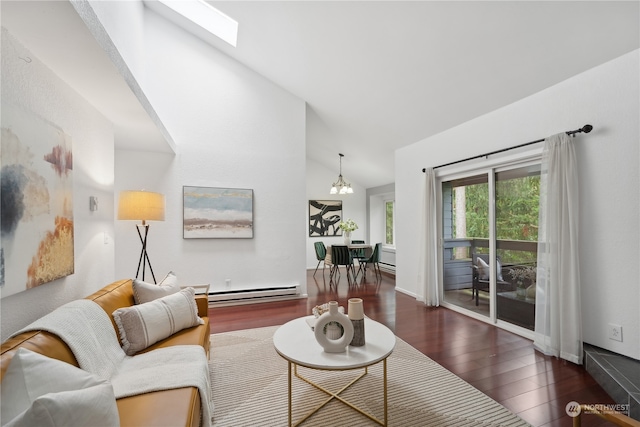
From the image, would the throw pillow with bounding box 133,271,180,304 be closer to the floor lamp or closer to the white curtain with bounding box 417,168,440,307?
the floor lamp

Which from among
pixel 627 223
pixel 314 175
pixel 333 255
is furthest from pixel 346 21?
pixel 314 175

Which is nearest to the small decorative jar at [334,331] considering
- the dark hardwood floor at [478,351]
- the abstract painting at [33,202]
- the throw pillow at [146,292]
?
the dark hardwood floor at [478,351]

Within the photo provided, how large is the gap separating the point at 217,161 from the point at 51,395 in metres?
3.98

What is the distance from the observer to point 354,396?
6.77ft

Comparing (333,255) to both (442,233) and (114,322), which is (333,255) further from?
(114,322)

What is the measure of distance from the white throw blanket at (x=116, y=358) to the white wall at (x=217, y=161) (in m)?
2.75

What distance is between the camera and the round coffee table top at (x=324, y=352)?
164 cm

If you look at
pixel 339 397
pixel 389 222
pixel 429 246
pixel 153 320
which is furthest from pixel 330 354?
pixel 389 222

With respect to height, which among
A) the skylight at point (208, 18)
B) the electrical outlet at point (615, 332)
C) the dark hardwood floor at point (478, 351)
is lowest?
the dark hardwood floor at point (478, 351)

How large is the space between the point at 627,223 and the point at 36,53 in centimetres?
420

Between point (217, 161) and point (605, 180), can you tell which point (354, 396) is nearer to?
point (605, 180)

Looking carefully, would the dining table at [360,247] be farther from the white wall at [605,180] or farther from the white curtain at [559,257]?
the white wall at [605,180]

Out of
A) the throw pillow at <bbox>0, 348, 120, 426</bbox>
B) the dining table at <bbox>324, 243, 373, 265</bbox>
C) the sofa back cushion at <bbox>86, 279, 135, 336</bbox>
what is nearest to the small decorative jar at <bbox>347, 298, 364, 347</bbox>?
the throw pillow at <bbox>0, 348, 120, 426</bbox>

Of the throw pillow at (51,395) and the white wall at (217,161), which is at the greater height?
the white wall at (217,161)
